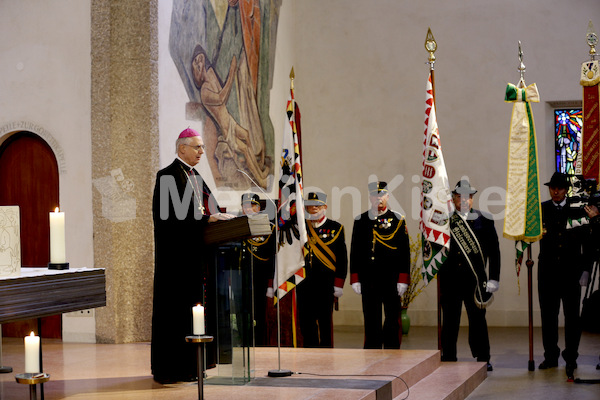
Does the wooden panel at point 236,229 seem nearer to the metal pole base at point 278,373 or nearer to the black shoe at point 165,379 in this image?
the black shoe at point 165,379

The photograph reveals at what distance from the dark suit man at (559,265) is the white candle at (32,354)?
566 centimetres

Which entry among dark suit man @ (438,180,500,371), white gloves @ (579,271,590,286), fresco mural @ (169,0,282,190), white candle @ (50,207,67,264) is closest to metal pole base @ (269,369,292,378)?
white candle @ (50,207,67,264)

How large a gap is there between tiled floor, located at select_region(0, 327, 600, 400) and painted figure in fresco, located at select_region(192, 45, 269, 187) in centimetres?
267

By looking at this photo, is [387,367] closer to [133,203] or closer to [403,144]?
[133,203]

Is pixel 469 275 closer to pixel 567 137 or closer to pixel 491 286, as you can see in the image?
pixel 491 286

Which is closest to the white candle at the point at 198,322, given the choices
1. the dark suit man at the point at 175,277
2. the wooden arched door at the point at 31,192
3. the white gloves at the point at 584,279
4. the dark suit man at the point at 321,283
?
the dark suit man at the point at 175,277

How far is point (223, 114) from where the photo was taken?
9.84m

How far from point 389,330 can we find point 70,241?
3.31 meters

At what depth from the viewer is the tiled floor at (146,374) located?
17.0 feet

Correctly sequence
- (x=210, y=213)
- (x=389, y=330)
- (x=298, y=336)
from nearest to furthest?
1. (x=210, y=213)
2. (x=389, y=330)
3. (x=298, y=336)

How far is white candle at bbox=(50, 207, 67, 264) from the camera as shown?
3.96m

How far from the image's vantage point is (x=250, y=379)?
18.0 feet

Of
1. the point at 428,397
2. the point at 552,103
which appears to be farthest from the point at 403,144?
the point at 428,397

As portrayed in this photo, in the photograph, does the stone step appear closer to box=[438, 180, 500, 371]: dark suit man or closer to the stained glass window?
box=[438, 180, 500, 371]: dark suit man
